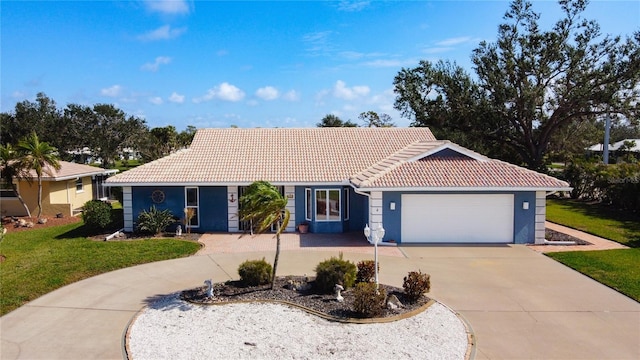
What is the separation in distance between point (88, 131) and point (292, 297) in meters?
50.4

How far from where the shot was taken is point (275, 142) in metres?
24.6

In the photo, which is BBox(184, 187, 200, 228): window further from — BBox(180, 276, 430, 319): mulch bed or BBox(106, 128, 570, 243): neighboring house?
BBox(180, 276, 430, 319): mulch bed

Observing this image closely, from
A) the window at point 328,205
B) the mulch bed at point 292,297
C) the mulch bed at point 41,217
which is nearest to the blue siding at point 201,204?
the window at point 328,205

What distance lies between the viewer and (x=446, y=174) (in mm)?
18781

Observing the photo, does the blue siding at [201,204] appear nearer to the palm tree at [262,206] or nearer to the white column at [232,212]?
the white column at [232,212]

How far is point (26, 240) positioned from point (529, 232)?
21.7 m

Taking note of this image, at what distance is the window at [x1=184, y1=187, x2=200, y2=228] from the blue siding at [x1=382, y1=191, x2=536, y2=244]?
8.69m

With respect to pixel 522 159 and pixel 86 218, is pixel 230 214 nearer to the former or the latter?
pixel 86 218

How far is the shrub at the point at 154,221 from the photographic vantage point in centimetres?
1962

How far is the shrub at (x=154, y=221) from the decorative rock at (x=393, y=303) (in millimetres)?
12322

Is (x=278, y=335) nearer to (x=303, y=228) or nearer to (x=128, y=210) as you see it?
(x=303, y=228)

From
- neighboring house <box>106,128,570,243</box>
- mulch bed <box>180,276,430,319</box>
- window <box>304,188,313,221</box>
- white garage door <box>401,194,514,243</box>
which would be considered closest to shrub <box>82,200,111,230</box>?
neighboring house <box>106,128,570,243</box>

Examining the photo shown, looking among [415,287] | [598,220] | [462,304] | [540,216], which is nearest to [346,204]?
[540,216]

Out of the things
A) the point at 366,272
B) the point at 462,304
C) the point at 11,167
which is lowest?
the point at 462,304
